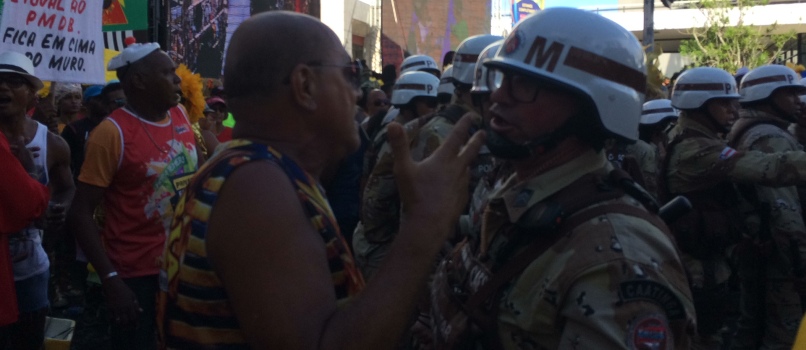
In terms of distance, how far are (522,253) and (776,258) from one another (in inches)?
188

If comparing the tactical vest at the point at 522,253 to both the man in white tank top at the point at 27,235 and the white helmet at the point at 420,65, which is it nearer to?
the man in white tank top at the point at 27,235

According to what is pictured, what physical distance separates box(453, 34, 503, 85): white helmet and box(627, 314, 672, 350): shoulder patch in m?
3.46

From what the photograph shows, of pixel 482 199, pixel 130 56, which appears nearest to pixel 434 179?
pixel 482 199

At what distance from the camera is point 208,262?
5.81ft

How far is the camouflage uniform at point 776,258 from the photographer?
6.07 m

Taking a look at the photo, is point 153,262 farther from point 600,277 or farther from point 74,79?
point 600,277

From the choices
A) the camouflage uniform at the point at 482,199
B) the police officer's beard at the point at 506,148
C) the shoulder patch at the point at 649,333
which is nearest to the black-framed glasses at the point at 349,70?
the police officer's beard at the point at 506,148

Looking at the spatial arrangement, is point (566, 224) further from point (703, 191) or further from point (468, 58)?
point (703, 191)

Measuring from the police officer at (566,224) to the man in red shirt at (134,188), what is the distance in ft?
7.89

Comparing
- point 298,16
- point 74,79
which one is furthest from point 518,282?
point 74,79

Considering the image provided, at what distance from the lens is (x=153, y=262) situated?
4574 mm

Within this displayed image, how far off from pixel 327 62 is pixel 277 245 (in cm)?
48

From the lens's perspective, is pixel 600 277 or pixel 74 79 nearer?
pixel 600 277

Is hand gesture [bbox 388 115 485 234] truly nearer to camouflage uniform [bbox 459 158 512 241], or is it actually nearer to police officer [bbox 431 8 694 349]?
police officer [bbox 431 8 694 349]
